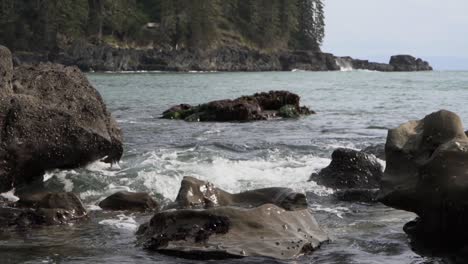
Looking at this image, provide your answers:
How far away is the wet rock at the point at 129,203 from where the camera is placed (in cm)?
1102

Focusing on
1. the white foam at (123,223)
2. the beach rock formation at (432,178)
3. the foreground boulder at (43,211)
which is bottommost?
the white foam at (123,223)

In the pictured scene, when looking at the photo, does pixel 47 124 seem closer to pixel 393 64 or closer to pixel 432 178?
pixel 432 178

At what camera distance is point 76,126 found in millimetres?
12805

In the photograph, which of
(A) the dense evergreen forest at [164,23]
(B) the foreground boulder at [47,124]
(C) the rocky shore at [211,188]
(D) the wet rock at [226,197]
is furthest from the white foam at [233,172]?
(A) the dense evergreen forest at [164,23]

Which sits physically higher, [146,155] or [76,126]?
[76,126]

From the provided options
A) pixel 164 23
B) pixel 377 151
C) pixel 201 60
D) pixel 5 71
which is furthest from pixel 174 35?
pixel 5 71

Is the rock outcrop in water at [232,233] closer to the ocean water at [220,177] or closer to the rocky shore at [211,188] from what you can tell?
the rocky shore at [211,188]

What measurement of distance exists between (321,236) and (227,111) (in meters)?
19.1

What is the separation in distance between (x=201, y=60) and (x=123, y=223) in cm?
10258

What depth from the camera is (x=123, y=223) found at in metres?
10.0

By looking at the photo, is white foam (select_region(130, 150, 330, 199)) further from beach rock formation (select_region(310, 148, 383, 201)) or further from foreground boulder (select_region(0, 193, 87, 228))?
foreground boulder (select_region(0, 193, 87, 228))

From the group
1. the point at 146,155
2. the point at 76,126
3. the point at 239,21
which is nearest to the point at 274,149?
the point at 146,155

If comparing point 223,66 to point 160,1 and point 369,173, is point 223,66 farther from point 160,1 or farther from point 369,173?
point 369,173

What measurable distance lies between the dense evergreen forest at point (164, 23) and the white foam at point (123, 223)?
96800mm
